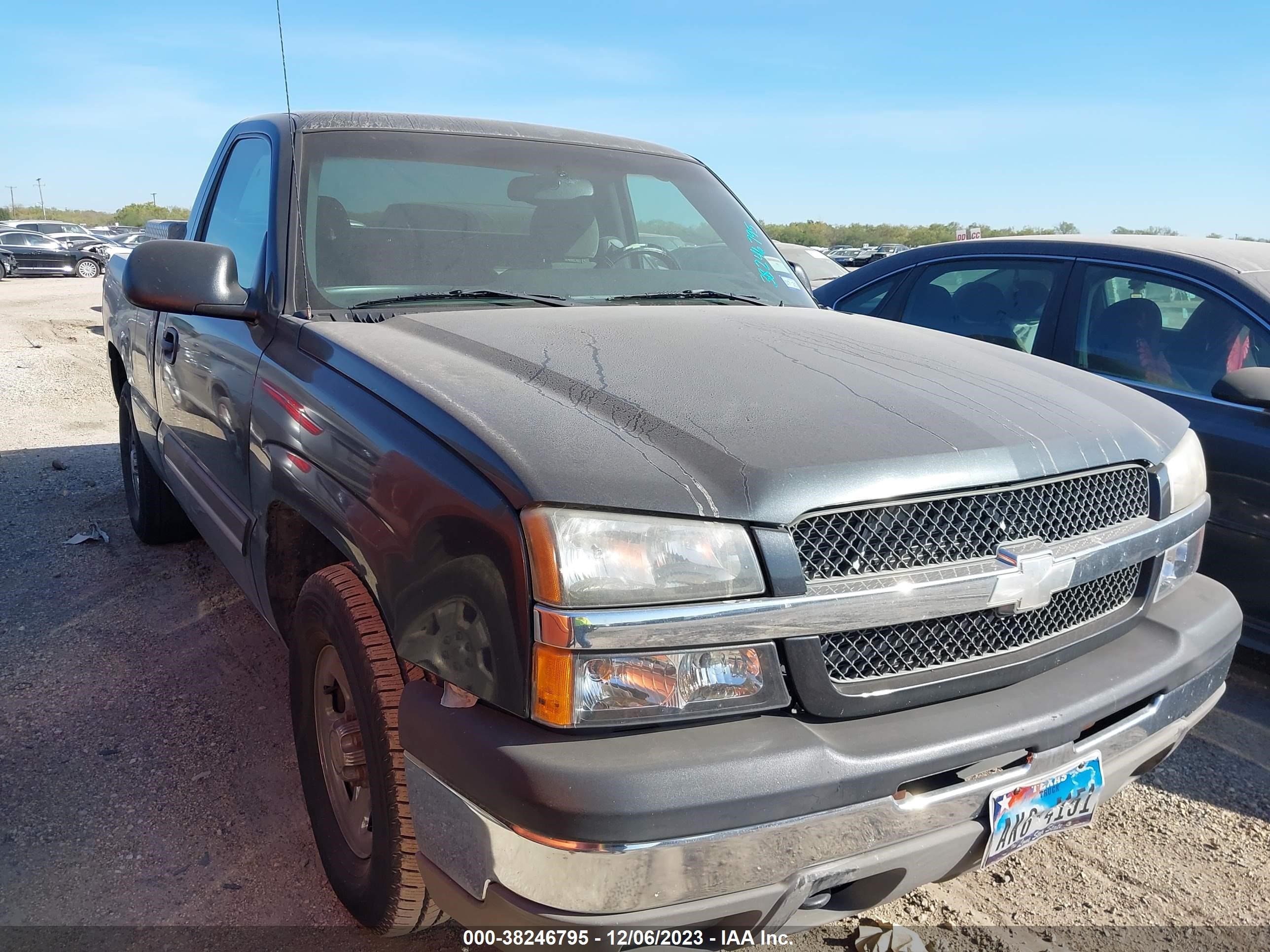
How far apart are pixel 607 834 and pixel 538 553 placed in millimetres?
427

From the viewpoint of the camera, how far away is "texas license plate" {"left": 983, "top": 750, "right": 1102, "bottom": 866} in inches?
70.6

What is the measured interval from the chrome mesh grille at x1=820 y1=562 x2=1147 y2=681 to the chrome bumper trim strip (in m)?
0.04

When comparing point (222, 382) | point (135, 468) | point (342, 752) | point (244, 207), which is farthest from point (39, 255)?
point (342, 752)

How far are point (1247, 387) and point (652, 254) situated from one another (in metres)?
2.06

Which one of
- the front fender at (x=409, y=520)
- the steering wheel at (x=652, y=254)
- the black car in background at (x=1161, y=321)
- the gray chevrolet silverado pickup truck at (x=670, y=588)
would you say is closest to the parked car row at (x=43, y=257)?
the black car in background at (x=1161, y=321)

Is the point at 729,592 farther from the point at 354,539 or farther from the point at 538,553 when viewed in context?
the point at 354,539

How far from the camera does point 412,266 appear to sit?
276 centimetres

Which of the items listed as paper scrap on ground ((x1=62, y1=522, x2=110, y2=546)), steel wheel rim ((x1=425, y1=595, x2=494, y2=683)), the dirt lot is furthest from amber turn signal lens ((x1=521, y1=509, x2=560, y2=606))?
paper scrap on ground ((x1=62, y1=522, x2=110, y2=546))

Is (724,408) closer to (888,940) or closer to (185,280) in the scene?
(888,940)

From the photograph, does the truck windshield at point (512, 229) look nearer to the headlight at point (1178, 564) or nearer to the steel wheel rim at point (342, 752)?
the steel wheel rim at point (342, 752)

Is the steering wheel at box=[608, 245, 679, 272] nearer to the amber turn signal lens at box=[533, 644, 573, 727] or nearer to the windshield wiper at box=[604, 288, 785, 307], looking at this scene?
the windshield wiper at box=[604, 288, 785, 307]

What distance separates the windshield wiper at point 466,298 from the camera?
2.63 meters

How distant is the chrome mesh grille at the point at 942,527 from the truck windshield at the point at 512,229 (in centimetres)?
137

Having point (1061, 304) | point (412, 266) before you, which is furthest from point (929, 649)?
point (1061, 304)
